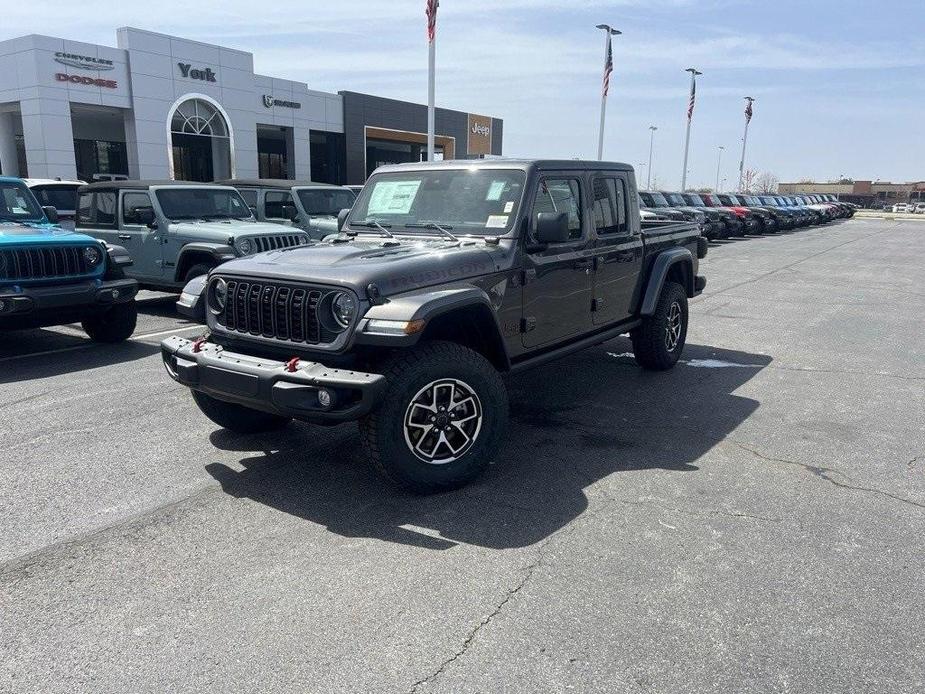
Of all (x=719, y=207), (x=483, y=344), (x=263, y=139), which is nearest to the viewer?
(x=483, y=344)

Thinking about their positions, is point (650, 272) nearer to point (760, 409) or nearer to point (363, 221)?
point (760, 409)

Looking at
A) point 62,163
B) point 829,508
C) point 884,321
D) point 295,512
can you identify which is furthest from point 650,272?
point 62,163

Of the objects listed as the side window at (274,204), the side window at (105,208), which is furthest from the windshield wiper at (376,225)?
the side window at (274,204)

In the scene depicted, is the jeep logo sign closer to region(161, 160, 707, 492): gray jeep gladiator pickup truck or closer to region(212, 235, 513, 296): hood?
region(161, 160, 707, 492): gray jeep gladiator pickup truck

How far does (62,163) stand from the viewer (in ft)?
84.7

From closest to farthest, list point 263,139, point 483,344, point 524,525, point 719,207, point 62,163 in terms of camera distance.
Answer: point 524,525 < point 483,344 < point 62,163 < point 719,207 < point 263,139

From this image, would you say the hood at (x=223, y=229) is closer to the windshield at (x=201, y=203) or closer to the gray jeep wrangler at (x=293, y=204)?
the windshield at (x=201, y=203)

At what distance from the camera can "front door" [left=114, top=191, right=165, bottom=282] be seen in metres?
9.91

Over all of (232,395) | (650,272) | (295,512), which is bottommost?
(295,512)

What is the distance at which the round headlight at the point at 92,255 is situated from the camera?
7629 millimetres

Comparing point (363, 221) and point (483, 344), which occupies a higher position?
point (363, 221)

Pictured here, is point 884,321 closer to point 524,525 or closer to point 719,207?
point 524,525

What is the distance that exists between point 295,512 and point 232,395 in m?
0.74

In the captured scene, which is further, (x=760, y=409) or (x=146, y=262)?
(x=146, y=262)
